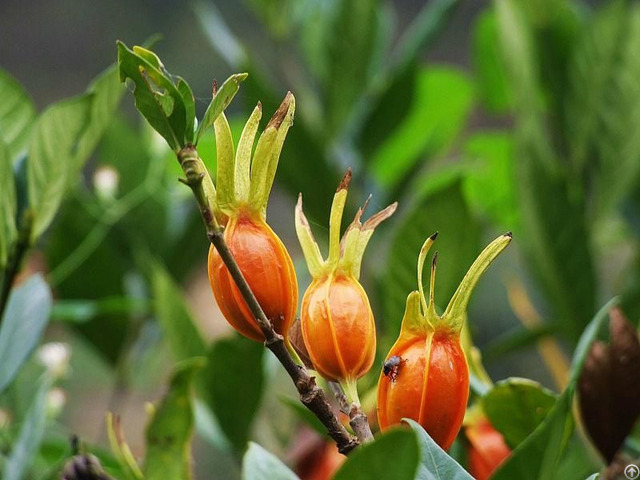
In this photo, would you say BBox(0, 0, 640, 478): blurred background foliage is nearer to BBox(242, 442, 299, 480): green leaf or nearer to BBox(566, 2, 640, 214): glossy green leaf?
BBox(566, 2, 640, 214): glossy green leaf

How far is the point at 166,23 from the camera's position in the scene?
22.7ft

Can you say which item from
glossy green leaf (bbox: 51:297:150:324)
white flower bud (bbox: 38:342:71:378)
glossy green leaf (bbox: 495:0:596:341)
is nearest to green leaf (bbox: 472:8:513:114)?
glossy green leaf (bbox: 495:0:596:341)

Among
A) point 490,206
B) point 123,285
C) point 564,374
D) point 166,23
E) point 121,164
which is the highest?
point 166,23

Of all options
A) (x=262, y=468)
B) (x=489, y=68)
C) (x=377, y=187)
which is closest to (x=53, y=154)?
(x=262, y=468)

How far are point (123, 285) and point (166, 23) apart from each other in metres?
6.28

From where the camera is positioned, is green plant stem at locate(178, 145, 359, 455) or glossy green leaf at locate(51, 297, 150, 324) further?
glossy green leaf at locate(51, 297, 150, 324)

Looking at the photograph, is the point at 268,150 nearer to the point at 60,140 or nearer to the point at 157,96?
the point at 157,96

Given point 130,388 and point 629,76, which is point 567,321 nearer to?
point 629,76

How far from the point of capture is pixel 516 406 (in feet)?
1.53

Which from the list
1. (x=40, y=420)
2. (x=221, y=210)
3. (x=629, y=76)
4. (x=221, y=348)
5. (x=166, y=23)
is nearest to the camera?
(x=221, y=210)

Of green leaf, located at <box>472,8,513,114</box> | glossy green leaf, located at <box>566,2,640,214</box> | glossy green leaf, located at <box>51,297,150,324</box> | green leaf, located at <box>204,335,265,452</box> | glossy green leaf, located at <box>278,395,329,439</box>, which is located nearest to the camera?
glossy green leaf, located at <box>278,395,329,439</box>

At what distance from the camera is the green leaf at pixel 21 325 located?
1.76ft

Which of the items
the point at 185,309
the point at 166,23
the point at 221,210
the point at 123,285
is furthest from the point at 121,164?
the point at 166,23

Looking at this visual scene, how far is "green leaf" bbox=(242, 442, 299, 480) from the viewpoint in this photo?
1.23 ft
